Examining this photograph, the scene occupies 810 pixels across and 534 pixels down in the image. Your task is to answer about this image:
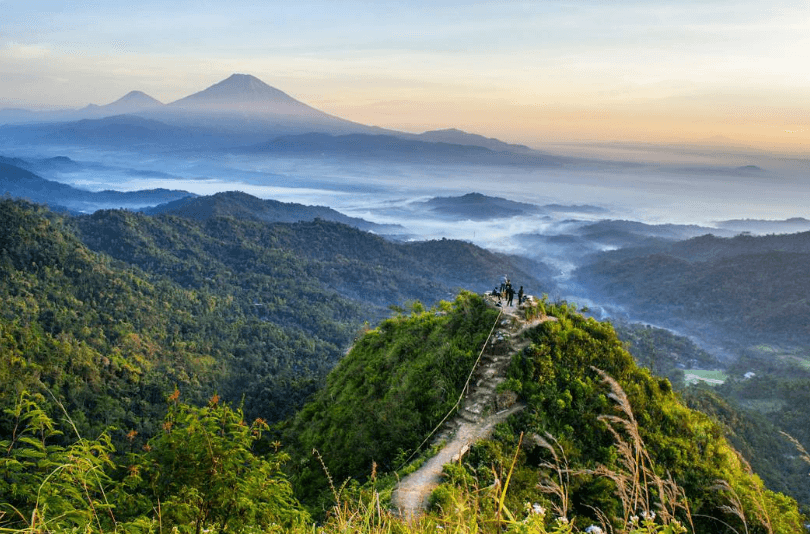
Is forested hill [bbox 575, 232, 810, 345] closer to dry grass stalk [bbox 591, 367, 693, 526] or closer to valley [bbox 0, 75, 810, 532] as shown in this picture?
valley [bbox 0, 75, 810, 532]

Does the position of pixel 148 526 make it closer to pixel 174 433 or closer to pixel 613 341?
pixel 174 433

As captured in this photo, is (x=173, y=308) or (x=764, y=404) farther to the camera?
(x=173, y=308)

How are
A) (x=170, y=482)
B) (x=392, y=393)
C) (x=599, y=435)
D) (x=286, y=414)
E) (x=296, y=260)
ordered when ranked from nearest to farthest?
(x=170, y=482) < (x=599, y=435) < (x=392, y=393) < (x=286, y=414) < (x=296, y=260)

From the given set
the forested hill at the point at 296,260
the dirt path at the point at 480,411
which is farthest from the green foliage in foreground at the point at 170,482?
the forested hill at the point at 296,260

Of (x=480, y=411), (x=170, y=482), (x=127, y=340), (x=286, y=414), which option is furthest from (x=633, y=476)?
(x=127, y=340)

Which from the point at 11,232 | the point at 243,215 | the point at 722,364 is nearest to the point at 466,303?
the point at 11,232

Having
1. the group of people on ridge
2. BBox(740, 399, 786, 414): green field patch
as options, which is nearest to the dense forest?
the group of people on ridge

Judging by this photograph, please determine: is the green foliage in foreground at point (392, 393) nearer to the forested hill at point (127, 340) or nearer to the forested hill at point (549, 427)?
the forested hill at point (549, 427)

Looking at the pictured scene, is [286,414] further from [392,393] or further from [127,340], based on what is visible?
[127,340]
